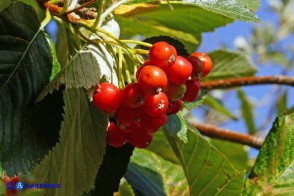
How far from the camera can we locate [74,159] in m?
1.53

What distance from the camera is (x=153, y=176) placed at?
7.67 ft

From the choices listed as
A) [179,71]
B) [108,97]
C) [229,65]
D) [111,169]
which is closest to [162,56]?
[179,71]

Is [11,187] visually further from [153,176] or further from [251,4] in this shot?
[251,4]

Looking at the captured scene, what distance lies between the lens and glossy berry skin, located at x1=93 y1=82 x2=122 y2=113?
131 cm

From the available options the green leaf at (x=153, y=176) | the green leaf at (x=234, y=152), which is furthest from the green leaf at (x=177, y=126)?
the green leaf at (x=234, y=152)

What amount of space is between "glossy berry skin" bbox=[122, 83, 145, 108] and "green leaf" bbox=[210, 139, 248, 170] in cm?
170

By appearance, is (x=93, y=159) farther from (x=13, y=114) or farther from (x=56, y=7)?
(x=56, y=7)

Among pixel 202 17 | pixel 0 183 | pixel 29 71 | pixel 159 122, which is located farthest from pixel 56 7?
pixel 0 183

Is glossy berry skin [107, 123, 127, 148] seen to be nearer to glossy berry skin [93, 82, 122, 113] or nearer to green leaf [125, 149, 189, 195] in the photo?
glossy berry skin [93, 82, 122, 113]

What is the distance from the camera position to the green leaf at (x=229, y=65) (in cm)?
312

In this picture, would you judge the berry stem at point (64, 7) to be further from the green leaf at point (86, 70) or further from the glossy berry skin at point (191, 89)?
the glossy berry skin at point (191, 89)

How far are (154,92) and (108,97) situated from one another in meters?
0.11

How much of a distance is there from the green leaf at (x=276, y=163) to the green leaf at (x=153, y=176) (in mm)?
369

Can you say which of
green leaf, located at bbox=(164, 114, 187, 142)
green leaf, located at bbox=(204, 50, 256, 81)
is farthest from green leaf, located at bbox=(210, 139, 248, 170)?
green leaf, located at bbox=(164, 114, 187, 142)
